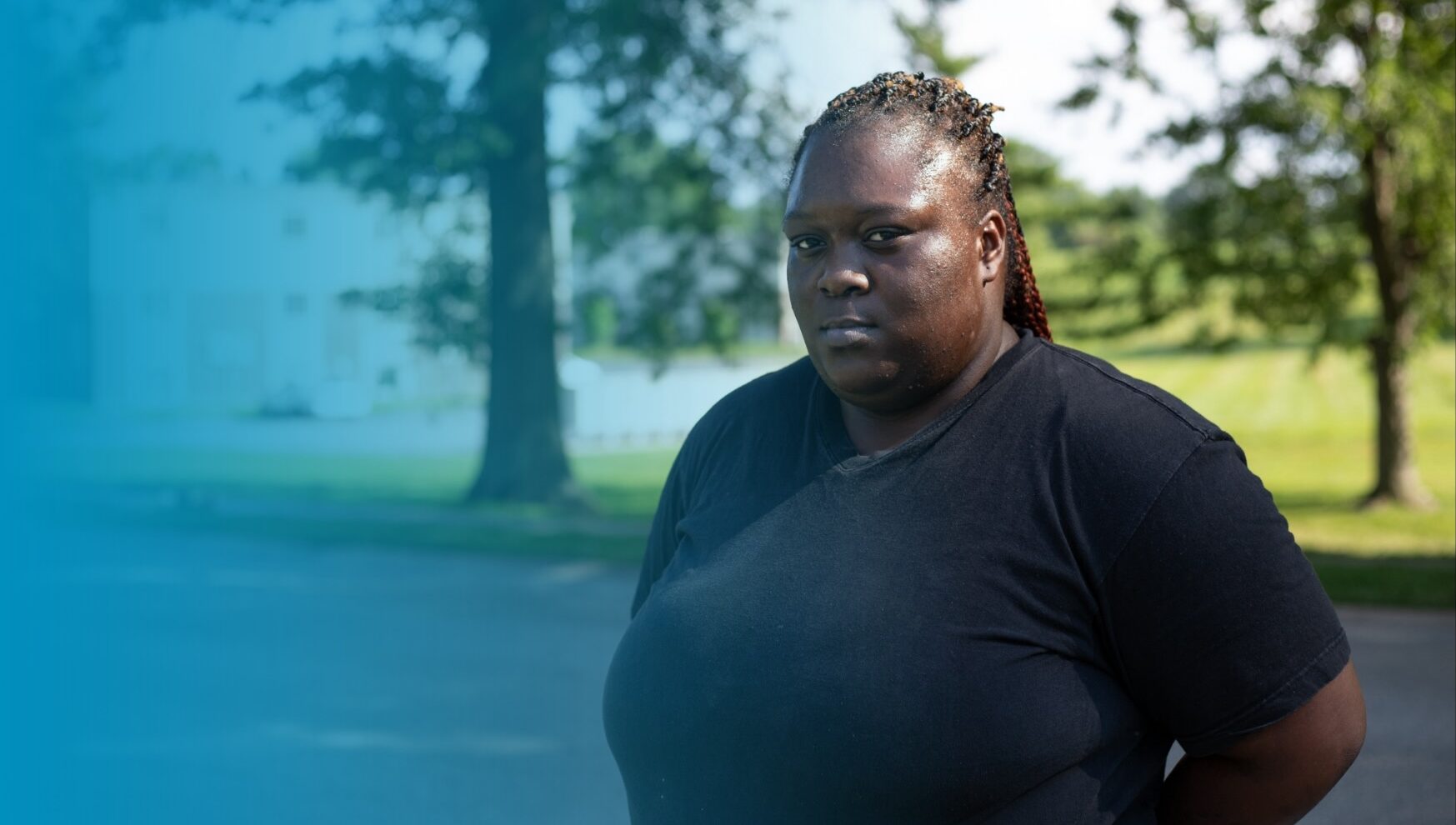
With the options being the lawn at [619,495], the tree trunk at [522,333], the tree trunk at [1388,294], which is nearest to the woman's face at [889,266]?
the lawn at [619,495]

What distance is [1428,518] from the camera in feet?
52.0

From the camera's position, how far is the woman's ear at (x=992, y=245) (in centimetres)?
183

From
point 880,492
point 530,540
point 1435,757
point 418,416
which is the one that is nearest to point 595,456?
point 418,416

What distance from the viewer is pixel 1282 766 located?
1688 millimetres

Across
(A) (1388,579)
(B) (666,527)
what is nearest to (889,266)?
(B) (666,527)

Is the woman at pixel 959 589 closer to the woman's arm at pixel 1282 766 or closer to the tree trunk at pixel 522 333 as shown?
the woman's arm at pixel 1282 766

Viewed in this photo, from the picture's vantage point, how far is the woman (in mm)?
1640

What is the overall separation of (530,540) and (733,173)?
611 centimetres

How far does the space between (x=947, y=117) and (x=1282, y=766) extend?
900mm

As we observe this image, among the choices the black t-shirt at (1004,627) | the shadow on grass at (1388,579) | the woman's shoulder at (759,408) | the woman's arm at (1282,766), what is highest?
the woman's shoulder at (759,408)

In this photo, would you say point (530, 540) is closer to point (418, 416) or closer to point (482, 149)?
point (482, 149)

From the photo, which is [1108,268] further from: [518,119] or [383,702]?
[383,702]

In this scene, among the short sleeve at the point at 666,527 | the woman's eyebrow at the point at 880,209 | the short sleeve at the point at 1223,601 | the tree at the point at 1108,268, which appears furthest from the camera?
the tree at the point at 1108,268

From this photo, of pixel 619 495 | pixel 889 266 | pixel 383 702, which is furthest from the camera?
pixel 619 495
